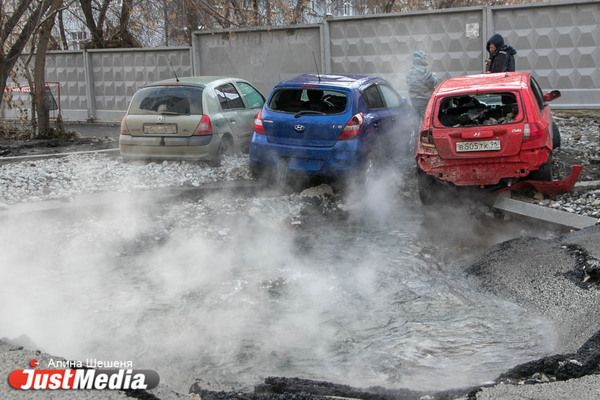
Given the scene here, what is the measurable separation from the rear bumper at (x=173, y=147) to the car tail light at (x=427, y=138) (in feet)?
12.5

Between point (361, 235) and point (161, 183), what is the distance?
3575 millimetres

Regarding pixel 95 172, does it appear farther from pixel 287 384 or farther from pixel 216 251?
pixel 287 384

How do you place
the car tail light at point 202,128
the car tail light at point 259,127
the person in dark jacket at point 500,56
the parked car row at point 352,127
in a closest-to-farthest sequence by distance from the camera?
the parked car row at point 352,127 < the car tail light at point 259,127 < the car tail light at point 202,128 < the person in dark jacket at point 500,56

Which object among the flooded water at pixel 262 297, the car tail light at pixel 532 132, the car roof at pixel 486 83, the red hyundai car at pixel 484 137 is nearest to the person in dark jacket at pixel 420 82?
the car roof at pixel 486 83

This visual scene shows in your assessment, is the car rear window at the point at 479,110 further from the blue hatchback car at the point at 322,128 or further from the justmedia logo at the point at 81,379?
the justmedia logo at the point at 81,379

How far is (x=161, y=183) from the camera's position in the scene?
9547 mm

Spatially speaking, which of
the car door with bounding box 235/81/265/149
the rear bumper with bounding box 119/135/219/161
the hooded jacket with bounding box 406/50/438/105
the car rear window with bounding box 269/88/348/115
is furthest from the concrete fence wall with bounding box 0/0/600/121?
the car rear window with bounding box 269/88/348/115

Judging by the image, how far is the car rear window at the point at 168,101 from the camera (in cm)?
1045

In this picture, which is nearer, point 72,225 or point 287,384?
point 287,384

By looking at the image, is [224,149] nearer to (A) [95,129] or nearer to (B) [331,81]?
(B) [331,81]

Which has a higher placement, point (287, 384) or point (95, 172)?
point (95, 172)

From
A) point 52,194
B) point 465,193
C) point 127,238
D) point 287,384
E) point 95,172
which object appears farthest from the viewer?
point 95,172

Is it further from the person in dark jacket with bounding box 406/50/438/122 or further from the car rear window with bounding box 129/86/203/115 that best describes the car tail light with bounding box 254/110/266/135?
the person in dark jacket with bounding box 406/50/438/122

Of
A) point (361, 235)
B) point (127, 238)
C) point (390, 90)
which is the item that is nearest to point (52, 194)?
point (127, 238)
